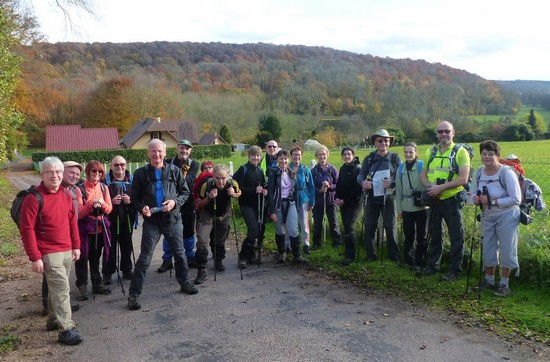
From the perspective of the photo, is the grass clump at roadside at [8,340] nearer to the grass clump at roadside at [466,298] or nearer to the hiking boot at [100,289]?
the hiking boot at [100,289]

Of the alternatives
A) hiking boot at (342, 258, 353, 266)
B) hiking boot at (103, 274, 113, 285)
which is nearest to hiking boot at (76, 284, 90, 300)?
hiking boot at (103, 274, 113, 285)

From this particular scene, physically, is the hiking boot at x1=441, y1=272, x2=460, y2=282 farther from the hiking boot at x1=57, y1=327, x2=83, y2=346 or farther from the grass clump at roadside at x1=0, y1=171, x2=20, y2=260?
the grass clump at roadside at x1=0, y1=171, x2=20, y2=260

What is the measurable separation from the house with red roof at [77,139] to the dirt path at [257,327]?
3842 centimetres

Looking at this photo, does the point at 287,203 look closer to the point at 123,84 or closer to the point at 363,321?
the point at 363,321

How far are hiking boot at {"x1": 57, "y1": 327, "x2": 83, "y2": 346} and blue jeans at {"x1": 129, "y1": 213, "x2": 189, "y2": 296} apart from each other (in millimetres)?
1015

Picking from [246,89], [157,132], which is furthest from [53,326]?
[246,89]

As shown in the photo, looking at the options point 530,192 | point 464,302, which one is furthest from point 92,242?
point 530,192

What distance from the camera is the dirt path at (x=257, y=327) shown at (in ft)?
14.1

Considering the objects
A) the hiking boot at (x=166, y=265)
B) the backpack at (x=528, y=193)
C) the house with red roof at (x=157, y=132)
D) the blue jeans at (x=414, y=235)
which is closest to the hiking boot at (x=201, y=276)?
the hiking boot at (x=166, y=265)

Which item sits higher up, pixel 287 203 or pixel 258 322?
pixel 287 203

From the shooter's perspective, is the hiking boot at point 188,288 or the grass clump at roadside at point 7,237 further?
the grass clump at roadside at point 7,237

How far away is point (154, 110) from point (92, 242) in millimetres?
51006

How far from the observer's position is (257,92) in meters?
→ 82.6

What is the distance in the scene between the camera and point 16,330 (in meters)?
4.97
